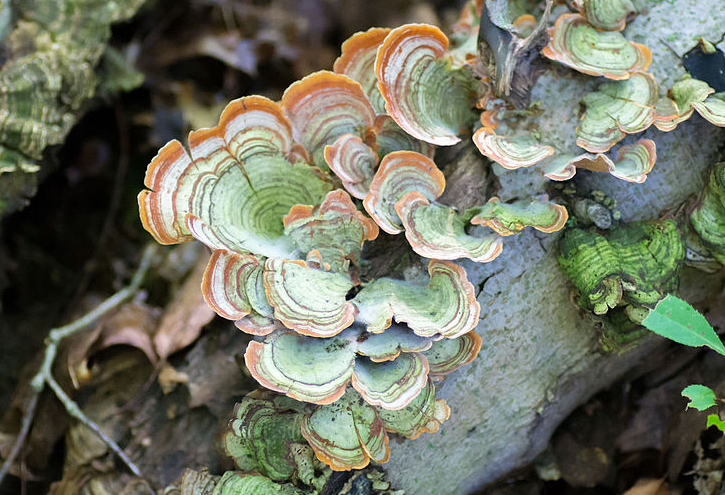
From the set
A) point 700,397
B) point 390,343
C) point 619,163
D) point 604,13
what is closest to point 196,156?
point 390,343

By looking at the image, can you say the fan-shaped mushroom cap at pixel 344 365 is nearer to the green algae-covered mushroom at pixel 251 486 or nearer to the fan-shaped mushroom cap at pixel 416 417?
the fan-shaped mushroom cap at pixel 416 417

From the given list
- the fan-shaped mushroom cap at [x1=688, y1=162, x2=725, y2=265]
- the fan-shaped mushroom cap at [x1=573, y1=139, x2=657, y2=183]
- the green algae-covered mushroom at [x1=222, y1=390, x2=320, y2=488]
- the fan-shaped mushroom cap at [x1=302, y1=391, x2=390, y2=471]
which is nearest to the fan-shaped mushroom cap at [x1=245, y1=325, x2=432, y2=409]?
the fan-shaped mushroom cap at [x1=302, y1=391, x2=390, y2=471]

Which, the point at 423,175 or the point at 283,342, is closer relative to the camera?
the point at 283,342

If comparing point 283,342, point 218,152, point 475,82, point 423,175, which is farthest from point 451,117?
point 283,342

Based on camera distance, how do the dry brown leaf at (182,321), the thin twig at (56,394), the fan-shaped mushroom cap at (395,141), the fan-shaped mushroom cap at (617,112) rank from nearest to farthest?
1. the fan-shaped mushroom cap at (617,112)
2. the fan-shaped mushroom cap at (395,141)
3. the thin twig at (56,394)
4. the dry brown leaf at (182,321)

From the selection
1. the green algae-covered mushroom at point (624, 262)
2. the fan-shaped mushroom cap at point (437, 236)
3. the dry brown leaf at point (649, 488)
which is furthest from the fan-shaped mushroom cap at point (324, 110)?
the dry brown leaf at point (649, 488)

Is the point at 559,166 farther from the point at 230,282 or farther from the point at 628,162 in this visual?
the point at 230,282

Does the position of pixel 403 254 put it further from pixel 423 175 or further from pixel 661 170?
pixel 661 170
